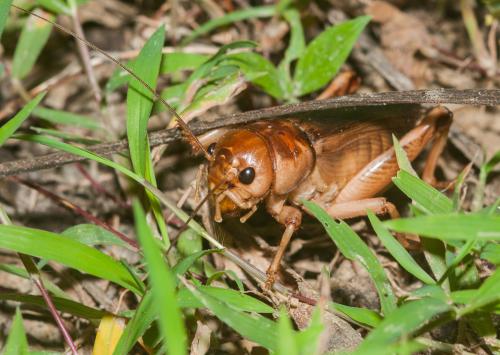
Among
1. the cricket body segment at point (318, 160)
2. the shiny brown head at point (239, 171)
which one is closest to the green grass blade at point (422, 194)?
the cricket body segment at point (318, 160)

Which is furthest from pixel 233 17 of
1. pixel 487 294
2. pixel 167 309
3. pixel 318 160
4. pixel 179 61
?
pixel 167 309

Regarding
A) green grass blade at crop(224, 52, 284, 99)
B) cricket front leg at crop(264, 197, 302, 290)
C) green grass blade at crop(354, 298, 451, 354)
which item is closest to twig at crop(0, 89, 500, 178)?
green grass blade at crop(224, 52, 284, 99)

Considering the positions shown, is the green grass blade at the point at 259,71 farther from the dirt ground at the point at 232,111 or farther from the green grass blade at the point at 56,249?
the green grass blade at the point at 56,249

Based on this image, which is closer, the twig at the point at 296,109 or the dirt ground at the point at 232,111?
the twig at the point at 296,109

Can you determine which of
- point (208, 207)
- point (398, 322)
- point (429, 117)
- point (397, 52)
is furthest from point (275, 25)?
point (398, 322)

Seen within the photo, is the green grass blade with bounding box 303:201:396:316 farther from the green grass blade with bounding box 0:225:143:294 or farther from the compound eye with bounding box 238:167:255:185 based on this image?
the green grass blade with bounding box 0:225:143:294

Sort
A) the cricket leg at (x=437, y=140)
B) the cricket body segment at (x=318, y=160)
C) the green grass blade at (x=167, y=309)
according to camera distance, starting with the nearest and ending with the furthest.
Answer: the green grass blade at (x=167, y=309) → the cricket body segment at (x=318, y=160) → the cricket leg at (x=437, y=140)

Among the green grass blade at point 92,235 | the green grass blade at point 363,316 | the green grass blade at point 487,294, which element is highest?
the green grass blade at point 92,235
